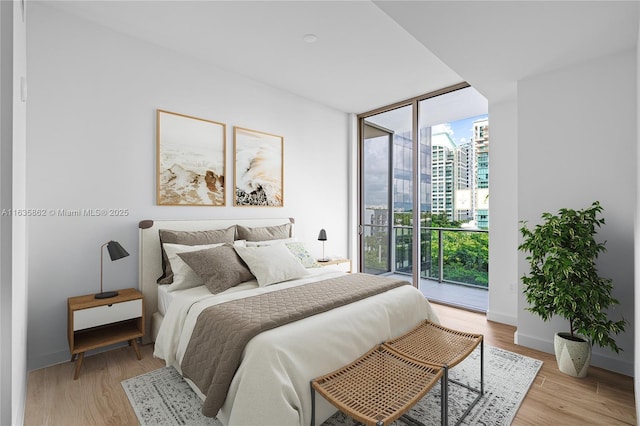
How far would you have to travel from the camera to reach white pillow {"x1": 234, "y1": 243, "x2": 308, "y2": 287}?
2.66 m

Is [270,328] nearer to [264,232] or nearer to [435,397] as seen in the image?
[435,397]

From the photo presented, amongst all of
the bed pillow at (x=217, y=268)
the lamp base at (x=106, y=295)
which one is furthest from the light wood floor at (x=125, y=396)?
the bed pillow at (x=217, y=268)

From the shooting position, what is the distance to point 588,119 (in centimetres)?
254

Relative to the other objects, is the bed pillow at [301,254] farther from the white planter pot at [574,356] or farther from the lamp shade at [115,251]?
the white planter pot at [574,356]

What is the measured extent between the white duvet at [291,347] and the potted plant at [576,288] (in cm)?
100

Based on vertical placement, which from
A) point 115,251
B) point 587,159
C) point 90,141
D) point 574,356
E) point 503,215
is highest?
point 90,141

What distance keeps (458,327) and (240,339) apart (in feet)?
8.55

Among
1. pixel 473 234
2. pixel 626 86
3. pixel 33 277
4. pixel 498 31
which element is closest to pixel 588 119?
pixel 626 86

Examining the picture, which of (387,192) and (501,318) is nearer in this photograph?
(501,318)

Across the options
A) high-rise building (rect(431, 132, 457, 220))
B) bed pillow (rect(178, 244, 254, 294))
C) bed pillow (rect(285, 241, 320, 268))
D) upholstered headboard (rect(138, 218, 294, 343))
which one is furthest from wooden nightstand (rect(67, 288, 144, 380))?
high-rise building (rect(431, 132, 457, 220))

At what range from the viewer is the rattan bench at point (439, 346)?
1.83 meters

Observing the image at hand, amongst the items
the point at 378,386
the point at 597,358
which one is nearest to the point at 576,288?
the point at 597,358

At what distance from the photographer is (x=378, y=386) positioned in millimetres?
1577

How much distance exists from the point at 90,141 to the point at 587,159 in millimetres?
4136
